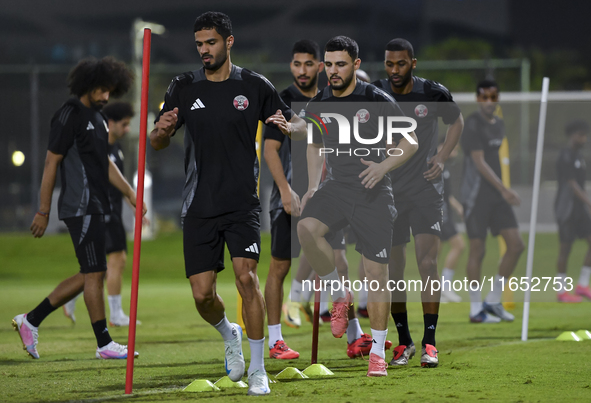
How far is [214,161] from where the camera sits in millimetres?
4539

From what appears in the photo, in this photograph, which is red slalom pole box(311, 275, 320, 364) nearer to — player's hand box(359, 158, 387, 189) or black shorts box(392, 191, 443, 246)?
black shorts box(392, 191, 443, 246)

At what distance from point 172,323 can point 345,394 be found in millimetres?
4427

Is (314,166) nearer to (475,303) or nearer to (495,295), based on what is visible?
(475,303)

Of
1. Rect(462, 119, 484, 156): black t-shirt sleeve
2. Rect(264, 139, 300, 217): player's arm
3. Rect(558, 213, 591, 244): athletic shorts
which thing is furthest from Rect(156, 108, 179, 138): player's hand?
Rect(558, 213, 591, 244): athletic shorts

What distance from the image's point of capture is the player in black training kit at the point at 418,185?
5512mm

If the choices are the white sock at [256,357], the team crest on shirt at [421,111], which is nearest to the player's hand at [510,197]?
the team crest on shirt at [421,111]

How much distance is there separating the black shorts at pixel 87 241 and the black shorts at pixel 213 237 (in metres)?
1.58

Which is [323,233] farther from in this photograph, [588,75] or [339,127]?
[588,75]

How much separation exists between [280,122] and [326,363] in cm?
204

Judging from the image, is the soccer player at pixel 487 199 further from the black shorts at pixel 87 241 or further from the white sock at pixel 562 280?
A: the black shorts at pixel 87 241

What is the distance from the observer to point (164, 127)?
434 cm

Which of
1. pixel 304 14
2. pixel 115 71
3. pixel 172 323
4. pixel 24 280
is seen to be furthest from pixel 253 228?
pixel 304 14

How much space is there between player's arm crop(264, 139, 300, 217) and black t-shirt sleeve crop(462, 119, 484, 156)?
142 inches

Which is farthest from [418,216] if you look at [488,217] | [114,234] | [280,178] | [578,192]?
[578,192]
